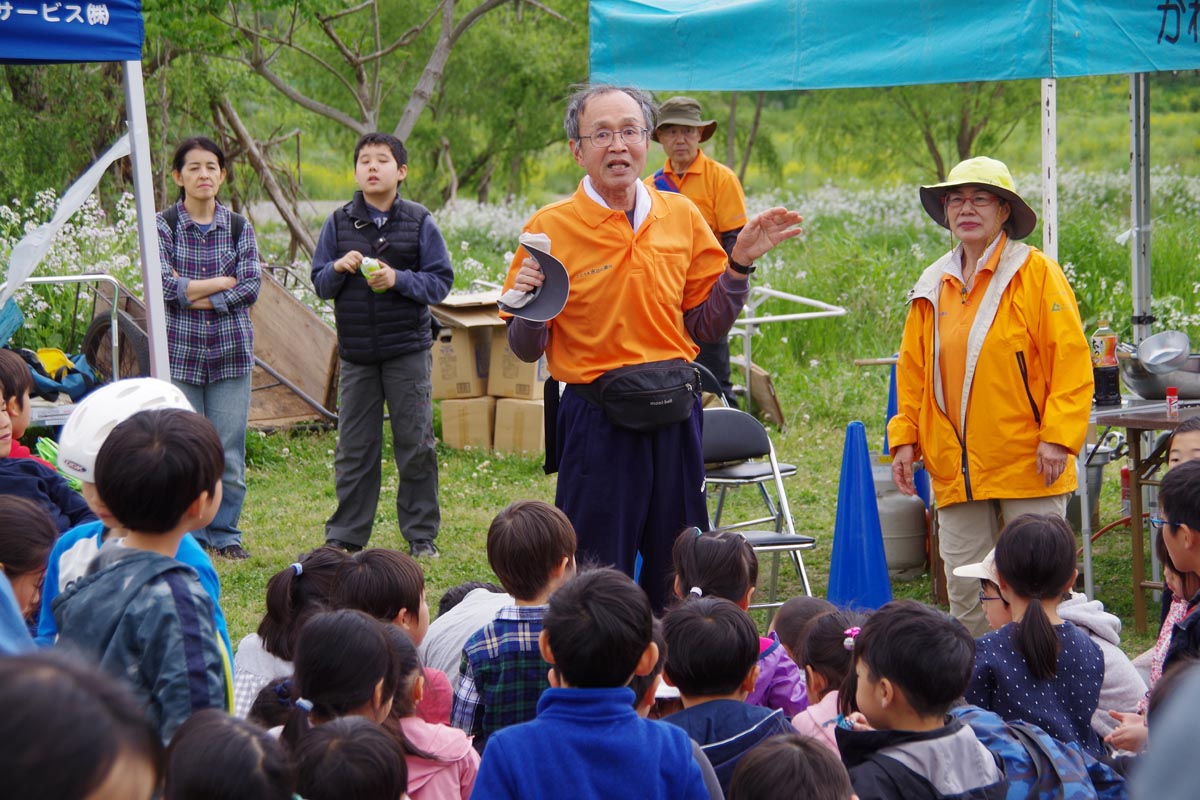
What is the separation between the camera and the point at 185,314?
6.40 m

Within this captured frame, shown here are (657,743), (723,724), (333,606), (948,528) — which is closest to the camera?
(657,743)

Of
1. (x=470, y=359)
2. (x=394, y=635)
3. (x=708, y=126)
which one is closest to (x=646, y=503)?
(x=394, y=635)

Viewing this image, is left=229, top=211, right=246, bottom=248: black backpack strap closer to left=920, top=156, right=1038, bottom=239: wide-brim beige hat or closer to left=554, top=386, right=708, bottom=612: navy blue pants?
left=554, top=386, right=708, bottom=612: navy blue pants

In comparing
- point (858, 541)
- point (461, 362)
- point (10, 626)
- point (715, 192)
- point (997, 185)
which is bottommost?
point (858, 541)

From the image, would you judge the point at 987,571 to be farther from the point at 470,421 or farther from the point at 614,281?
the point at 470,421

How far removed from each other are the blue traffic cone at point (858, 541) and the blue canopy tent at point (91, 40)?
2827mm

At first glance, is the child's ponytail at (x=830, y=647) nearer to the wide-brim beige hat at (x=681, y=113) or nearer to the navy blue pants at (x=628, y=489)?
the navy blue pants at (x=628, y=489)

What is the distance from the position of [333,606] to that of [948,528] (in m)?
2.38

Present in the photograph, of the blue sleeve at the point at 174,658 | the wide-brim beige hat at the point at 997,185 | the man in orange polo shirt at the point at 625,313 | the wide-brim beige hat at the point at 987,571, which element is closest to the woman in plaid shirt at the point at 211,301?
the man in orange polo shirt at the point at 625,313

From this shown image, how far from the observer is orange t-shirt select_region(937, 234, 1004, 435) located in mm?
4582

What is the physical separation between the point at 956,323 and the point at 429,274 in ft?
8.88

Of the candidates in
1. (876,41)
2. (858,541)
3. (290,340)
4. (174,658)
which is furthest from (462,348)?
(174,658)

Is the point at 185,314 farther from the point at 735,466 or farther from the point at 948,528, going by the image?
the point at 948,528

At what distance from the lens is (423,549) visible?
21.5 ft
